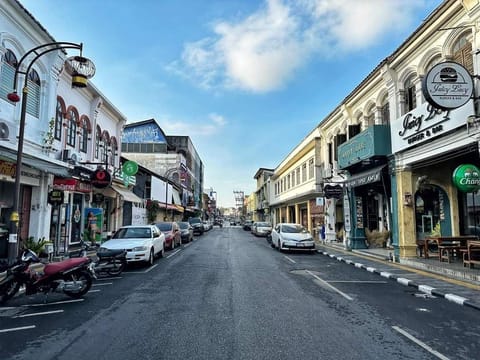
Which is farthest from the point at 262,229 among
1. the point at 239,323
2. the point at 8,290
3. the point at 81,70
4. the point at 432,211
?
the point at 239,323

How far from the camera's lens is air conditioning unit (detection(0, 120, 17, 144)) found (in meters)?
11.6

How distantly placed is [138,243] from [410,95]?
1232 centimetres

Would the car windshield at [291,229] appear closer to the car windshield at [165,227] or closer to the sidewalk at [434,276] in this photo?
the sidewalk at [434,276]

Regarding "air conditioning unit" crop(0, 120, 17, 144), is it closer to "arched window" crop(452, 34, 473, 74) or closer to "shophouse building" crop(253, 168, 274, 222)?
"arched window" crop(452, 34, 473, 74)

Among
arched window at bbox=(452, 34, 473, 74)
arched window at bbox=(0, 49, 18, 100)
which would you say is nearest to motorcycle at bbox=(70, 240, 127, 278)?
arched window at bbox=(0, 49, 18, 100)

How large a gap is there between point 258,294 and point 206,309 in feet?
5.87

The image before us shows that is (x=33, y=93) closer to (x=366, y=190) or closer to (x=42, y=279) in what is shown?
(x=42, y=279)

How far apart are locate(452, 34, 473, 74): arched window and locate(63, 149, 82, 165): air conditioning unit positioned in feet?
53.8

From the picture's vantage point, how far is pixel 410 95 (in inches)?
556

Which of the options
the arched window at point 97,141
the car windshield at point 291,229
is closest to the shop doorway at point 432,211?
the car windshield at point 291,229

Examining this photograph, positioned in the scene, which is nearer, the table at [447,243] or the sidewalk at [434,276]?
the sidewalk at [434,276]

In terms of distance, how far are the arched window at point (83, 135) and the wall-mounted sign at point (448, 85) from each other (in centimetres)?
1647

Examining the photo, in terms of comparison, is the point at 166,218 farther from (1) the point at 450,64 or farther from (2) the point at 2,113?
(1) the point at 450,64

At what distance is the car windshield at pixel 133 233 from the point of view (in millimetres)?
13785
